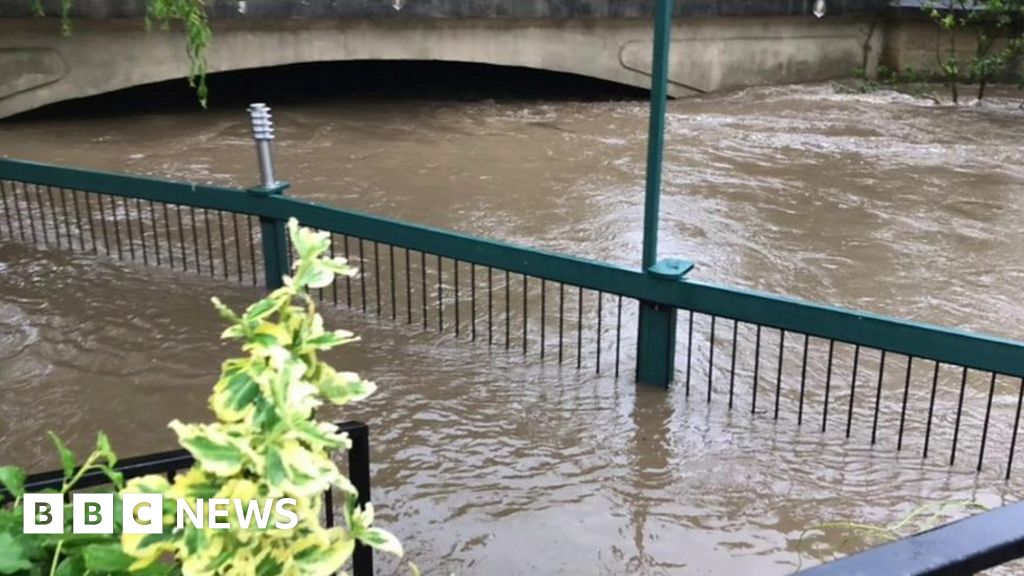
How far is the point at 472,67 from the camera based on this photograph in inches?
695

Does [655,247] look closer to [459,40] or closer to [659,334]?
[659,334]

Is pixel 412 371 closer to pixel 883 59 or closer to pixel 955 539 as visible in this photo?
pixel 955 539

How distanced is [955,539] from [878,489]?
306cm

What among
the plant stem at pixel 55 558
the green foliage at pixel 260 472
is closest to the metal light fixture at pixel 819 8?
the green foliage at pixel 260 472

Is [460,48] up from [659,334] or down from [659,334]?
up

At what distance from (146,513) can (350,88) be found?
1569 centimetres

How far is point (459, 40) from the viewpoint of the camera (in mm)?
13609

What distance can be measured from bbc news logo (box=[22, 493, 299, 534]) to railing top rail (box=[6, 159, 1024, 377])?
9.86 feet

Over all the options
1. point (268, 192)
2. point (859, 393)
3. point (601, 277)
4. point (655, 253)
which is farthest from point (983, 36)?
point (268, 192)

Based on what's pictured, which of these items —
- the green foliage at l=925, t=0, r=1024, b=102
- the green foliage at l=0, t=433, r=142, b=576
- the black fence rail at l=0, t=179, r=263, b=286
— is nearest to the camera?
the green foliage at l=0, t=433, r=142, b=576

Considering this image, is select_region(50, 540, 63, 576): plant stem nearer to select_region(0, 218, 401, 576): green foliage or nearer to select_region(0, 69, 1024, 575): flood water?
select_region(0, 218, 401, 576): green foliage

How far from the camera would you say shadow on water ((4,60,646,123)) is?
14.2m

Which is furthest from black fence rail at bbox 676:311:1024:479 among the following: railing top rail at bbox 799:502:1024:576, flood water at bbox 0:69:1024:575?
railing top rail at bbox 799:502:1024:576

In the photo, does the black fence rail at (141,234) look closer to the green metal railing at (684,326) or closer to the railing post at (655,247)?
the green metal railing at (684,326)
